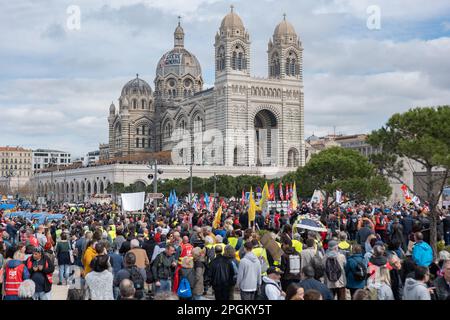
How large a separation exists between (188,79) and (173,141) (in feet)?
44.7

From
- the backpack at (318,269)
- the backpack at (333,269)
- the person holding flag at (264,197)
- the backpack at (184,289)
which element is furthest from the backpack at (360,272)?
the person holding flag at (264,197)

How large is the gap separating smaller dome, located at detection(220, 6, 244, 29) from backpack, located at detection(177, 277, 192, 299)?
76.6m

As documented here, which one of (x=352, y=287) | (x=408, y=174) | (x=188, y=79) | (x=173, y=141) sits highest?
(x=188, y=79)

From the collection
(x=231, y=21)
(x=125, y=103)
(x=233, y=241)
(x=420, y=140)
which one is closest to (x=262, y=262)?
(x=233, y=241)

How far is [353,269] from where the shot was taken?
10492mm

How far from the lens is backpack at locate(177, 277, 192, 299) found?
10.1 meters

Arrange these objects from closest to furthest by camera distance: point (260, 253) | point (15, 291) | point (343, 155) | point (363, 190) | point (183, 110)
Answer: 1. point (15, 291)
2. point (260, 253)
3. point (363, 190)
4. point (343, 155)
5. point (183, 110)

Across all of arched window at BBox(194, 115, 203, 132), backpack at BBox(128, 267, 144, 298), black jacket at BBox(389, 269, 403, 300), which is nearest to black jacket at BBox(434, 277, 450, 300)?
black jacket at BBox(389, 269, 403, 300)

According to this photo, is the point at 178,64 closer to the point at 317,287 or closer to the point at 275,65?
the point at 275,65

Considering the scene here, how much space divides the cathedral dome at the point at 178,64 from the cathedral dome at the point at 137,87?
2939 millimetres

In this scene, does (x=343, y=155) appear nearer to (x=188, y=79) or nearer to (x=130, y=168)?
(x=130, y=168)

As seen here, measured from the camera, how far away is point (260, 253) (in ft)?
37.4

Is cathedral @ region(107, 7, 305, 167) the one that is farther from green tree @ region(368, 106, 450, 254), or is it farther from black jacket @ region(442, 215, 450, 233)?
black jacket @ region(442, 215, 450, 233)
